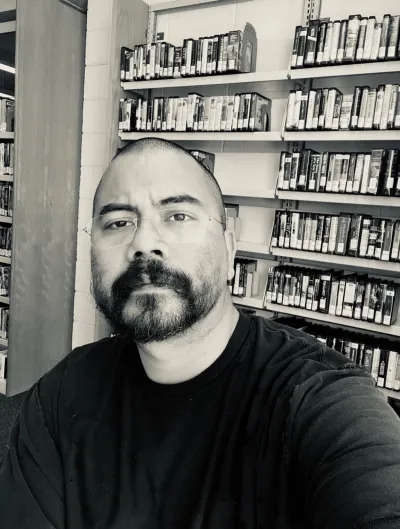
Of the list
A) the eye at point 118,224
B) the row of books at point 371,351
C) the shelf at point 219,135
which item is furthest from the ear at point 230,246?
the shelf at point 219,135

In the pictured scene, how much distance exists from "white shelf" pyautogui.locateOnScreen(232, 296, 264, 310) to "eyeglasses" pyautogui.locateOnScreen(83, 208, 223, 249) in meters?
1.88

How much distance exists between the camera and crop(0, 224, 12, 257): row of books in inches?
133

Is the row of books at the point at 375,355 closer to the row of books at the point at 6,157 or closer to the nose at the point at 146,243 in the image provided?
the nose at the point at 146,243

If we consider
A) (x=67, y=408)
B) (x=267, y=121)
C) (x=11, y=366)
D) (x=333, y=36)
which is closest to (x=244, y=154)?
(x=267, y=121)

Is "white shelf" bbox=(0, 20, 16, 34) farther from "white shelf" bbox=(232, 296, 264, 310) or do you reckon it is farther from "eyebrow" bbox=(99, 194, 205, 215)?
"eyebrow" bbox=(99, 194, 205, 215)

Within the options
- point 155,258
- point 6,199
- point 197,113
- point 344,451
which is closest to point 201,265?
point 155,258

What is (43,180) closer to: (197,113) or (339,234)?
(197,113)

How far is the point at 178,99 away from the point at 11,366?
2.24 meters

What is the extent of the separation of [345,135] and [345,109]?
143 millimetres

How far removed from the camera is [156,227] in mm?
923

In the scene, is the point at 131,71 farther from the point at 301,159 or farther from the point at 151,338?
the point at 151,338

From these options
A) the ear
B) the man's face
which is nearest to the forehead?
the man's face

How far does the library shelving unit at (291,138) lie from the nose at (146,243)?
177 cm

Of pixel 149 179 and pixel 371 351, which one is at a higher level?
pixel 149 179
